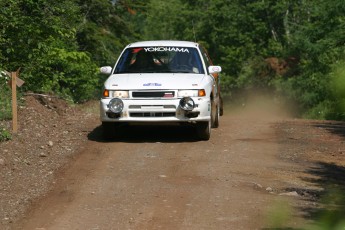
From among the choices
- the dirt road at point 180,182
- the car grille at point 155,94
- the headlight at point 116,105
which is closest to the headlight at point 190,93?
the car grille at point 155,94

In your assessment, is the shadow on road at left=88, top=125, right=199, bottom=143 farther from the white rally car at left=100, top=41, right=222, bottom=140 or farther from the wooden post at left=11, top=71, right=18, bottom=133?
the wooden post at left=11, top=71, right=18, bottom=133

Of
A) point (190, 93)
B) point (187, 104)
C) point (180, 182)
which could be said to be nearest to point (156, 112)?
point (187, 104)

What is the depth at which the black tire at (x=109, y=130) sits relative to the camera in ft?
38.8

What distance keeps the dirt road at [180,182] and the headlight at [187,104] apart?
2.05 ft

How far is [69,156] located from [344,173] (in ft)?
12.8

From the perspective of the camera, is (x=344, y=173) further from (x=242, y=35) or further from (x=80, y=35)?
(x=242, y=35)

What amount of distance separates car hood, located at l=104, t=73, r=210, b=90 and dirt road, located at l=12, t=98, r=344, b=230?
945mm

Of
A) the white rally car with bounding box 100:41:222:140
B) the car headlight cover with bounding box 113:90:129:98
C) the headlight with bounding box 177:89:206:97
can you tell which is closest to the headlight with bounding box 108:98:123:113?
the white rally car with bounding box 100:41:222:140

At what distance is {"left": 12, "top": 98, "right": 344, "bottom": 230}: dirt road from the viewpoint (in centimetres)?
656

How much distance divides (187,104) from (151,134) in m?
1.93

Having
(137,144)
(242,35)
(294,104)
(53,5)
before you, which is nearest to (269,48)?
(242,35)

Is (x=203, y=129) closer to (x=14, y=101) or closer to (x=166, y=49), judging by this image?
(x=166, y=49)

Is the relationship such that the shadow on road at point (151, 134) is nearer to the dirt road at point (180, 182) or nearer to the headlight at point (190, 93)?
the dirt road at point (180, 182)

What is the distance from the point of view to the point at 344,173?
969cm
